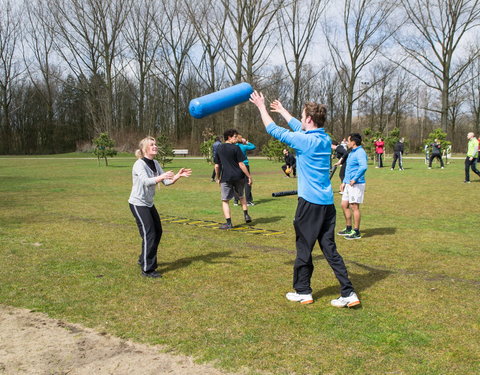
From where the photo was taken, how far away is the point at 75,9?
169ft

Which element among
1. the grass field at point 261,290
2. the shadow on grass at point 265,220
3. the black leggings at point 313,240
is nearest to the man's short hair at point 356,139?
the grass field at point 261,290

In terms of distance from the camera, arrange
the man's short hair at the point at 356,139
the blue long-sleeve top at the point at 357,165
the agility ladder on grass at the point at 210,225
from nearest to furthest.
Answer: the blue long-sleeve top at the point at 357,165
the man's short hair at the point at 356,139
the agility ladder on grass at the point at 210,225

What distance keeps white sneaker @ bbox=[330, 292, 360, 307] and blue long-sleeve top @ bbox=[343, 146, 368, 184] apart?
3.70 m

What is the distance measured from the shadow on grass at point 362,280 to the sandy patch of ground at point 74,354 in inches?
85.0

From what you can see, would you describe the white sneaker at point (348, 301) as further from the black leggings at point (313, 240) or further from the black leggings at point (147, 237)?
the black leggings at point (147, 237)

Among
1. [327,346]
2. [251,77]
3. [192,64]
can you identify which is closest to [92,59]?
[192,64]

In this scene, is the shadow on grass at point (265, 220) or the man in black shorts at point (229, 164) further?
the shadow on grass at point (265, 220)

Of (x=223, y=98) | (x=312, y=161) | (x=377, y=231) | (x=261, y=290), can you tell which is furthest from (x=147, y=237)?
(x=377, y=231)

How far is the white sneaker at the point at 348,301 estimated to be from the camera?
15.6 ft

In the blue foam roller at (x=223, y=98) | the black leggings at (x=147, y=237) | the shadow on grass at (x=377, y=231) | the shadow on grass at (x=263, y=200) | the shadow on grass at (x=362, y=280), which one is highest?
the blue foam roller at (x=223, y=98)

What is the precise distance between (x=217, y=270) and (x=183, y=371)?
9.34 ft

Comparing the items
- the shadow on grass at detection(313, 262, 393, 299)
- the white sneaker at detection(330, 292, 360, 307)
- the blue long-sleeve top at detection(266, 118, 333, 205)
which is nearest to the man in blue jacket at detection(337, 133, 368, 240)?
the shadow on grass at detection(313, 262, 393, 299)

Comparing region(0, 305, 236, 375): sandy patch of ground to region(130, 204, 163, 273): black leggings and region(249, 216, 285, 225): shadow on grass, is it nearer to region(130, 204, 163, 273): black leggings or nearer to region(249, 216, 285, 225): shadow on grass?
region(130, 204, 163, 273): black leggings

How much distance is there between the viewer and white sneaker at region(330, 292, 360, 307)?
4762mm
